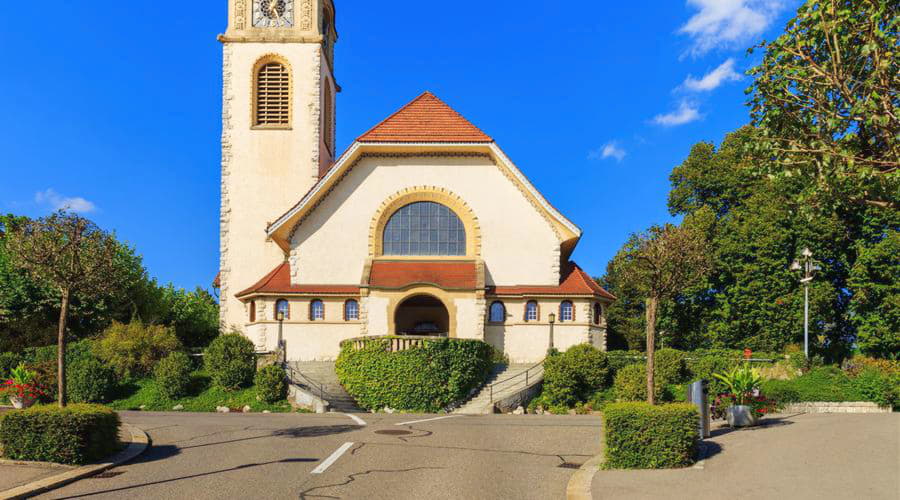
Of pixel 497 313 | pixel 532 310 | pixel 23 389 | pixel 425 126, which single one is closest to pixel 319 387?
pixel 497 313

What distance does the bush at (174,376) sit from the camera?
90.6ft

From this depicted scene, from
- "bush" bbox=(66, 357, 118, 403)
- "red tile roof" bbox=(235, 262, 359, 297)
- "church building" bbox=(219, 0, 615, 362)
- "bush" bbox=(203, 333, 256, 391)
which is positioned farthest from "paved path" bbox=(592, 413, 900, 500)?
"bush" bbox=(66, 357, 118, 403)

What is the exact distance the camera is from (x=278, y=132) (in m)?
37.9

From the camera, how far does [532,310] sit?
32469mm

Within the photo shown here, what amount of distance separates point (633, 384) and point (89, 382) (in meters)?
20.0

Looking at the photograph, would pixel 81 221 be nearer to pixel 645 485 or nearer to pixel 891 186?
pixel 645 485

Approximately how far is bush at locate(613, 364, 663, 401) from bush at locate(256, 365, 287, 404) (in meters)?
12.2

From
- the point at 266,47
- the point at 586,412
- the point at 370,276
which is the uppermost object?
the point at 266,47

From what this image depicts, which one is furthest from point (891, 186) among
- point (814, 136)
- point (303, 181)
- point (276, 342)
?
point (303, 181)

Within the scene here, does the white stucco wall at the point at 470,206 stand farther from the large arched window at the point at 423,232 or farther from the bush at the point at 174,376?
the bush at the point at 174,376

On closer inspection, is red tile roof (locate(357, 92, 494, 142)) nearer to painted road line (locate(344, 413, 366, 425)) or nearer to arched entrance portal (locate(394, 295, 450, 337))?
arched entrance portal (locate(394, 295, 450, 337))

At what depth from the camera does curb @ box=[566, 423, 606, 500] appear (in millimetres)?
10484

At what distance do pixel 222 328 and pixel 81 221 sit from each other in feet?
68.8

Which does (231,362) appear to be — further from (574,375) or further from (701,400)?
(701,400)
